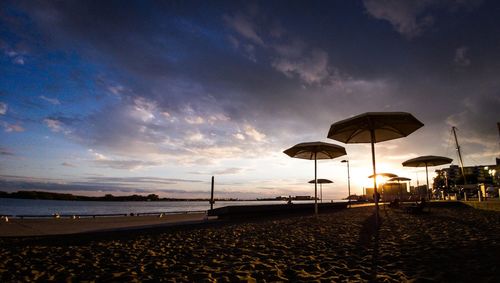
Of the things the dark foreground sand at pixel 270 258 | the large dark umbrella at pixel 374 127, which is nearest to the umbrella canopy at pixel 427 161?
the large dark umbrella at pixel 374 127

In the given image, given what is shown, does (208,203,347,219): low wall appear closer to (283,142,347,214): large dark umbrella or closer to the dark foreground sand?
(283,142,347,214): large dark umbrella

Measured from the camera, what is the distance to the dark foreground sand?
4.25 meters

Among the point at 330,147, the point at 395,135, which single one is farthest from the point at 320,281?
the point at 330,147

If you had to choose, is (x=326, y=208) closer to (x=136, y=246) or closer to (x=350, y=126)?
(x=350, y=126)

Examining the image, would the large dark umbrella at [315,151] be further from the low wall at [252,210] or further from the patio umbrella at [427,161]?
the patio umbrella at [427,161]

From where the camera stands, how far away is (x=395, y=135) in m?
10.1

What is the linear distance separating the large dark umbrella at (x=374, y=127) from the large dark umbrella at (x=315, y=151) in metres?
1.93

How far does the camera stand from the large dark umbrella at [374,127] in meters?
8.30

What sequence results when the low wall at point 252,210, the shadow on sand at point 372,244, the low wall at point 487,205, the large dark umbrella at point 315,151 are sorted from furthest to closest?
1. the low wall at point 252,210
2. the low wall at point 487,205
3. the large dark umbrella at point 315,151
4. the shadow on sand at point 372,244

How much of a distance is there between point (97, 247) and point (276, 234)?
16.8ft

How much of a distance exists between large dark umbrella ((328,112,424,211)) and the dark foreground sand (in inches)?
110

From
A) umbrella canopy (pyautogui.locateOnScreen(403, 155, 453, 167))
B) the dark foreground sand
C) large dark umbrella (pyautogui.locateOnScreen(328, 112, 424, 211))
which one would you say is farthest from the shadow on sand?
umbrella canopy (pyautogui.locateOnScreen(403, 155, 453, 167))

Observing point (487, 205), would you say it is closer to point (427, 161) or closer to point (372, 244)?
point (427, 161)

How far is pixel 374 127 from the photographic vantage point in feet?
30.0
